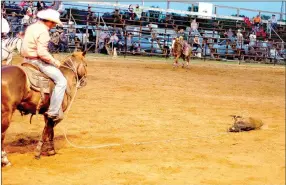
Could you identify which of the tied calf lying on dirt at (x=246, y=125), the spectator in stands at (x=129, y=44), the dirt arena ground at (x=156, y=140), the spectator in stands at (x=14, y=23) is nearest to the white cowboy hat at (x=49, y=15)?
the dirt arena ground at (x=156, y=140)

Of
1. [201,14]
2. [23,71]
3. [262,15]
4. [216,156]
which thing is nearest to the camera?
[23,71]

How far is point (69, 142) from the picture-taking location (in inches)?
310

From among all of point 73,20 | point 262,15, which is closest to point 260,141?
point 73,20

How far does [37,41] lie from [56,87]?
0.71 metres

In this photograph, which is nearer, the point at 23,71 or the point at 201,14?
the point at 23,71

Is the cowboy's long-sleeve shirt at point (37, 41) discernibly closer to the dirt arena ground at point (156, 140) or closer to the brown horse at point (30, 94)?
the brown horse at point (30, 94)

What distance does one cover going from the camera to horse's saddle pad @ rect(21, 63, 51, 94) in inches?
259

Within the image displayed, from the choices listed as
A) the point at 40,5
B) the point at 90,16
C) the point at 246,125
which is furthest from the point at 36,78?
the point at 90,16

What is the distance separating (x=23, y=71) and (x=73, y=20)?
21.2m

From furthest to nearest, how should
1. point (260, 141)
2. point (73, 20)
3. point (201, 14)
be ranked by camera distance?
point (201, 14) → point (73, 20) → point (260, 141)

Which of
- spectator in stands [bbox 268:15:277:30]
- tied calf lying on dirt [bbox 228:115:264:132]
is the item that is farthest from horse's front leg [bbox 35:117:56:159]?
spectator in stands [bbox 268:15:277:30]

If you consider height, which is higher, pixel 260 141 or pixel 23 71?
pixel 23 71

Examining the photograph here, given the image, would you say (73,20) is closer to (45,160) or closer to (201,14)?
(201,14)

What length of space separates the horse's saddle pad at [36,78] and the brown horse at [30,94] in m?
0.02
